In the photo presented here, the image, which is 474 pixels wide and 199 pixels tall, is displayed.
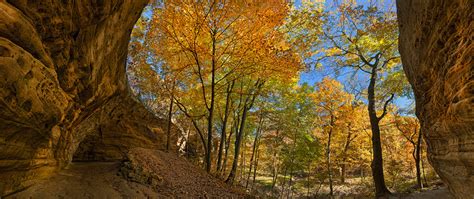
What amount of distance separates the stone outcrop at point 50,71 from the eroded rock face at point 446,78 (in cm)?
541

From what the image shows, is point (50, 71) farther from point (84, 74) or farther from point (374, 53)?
point (374, 53)

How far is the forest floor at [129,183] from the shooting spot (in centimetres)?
477

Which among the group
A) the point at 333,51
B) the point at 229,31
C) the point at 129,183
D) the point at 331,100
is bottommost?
the point at 129,183

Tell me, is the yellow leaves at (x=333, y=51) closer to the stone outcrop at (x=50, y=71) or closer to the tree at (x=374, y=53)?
the tree at (x=374, y=53)

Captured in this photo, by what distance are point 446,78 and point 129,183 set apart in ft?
25.4

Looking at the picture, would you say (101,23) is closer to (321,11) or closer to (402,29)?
(402,29)

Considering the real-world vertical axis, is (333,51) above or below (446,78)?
above

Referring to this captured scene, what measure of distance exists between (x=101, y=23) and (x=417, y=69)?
22.8ft

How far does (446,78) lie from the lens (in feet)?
12.5

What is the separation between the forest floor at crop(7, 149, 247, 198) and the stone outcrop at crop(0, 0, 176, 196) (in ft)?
1.28

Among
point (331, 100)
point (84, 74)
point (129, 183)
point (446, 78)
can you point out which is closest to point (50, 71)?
point (84, 74)

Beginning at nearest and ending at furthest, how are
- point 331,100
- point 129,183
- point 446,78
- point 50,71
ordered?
1. point 50,71
2. point 446,78
3. point 129,183
4. point 331,100

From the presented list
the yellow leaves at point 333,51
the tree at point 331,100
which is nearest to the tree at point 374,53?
the yellow leaves at point 333,51

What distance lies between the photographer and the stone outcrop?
7.91ft
